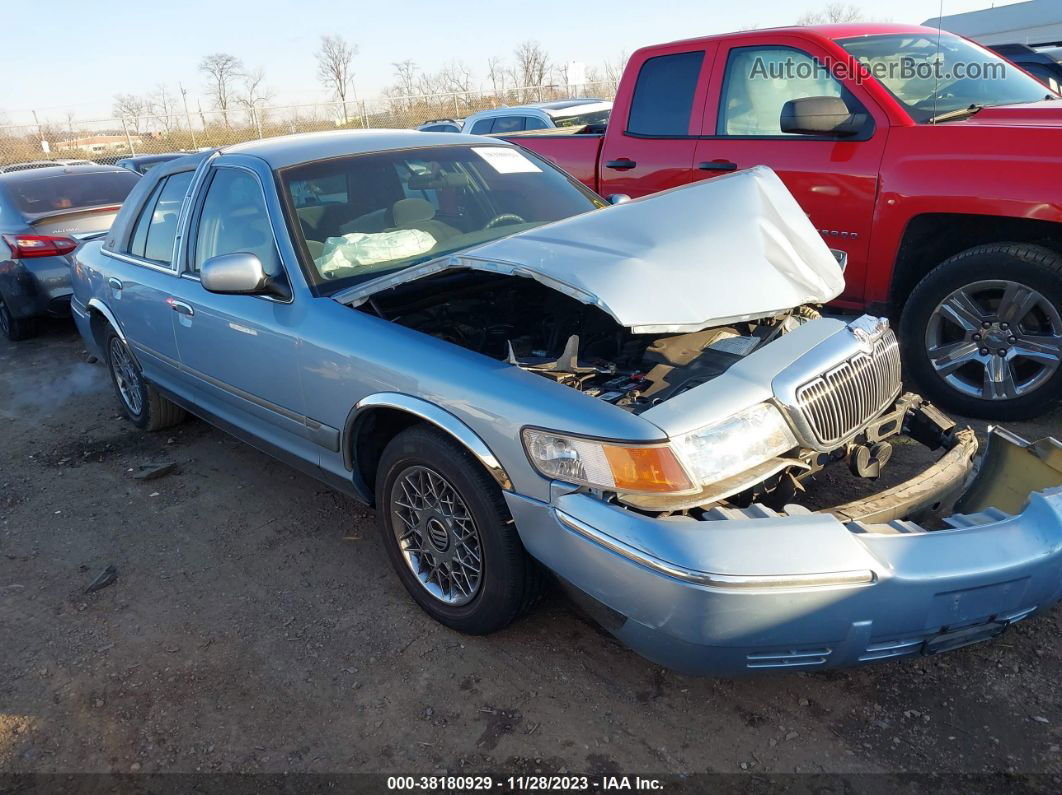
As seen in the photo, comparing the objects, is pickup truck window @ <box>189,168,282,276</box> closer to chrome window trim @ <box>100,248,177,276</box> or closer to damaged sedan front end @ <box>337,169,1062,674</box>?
chrome window trim @ <box>100,248,177,276</box>

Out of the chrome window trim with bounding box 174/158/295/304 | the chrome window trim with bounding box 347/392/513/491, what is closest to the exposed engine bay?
the chrome window trim with bounding box 347/392/513/491

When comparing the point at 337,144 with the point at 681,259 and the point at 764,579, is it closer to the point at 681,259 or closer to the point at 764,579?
the point at 681,259

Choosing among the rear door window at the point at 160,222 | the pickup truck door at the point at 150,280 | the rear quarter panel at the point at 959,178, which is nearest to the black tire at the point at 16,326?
the pickup truck door at the point at 150,280

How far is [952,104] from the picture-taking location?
4.50 m

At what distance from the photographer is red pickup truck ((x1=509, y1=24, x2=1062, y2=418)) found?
389 cm

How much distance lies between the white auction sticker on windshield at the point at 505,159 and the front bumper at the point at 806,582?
238 centimetres

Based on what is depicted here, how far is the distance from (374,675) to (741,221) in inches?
84.6

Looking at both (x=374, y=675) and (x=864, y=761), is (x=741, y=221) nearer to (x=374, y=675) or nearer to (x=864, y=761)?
(x=864, y=761)

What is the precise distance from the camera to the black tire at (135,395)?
490cm

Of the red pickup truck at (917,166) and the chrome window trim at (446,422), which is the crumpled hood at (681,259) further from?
the red pickup truck at (917,166)

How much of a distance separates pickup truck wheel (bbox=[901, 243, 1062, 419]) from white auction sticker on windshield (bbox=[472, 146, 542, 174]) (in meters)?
2.19

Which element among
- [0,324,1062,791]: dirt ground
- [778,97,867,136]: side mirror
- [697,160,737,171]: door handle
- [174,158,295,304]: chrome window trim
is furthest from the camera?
[697,160,737,171]: door handle

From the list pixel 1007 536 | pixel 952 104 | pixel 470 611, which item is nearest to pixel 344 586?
pixel 470 611

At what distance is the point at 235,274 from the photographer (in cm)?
314
